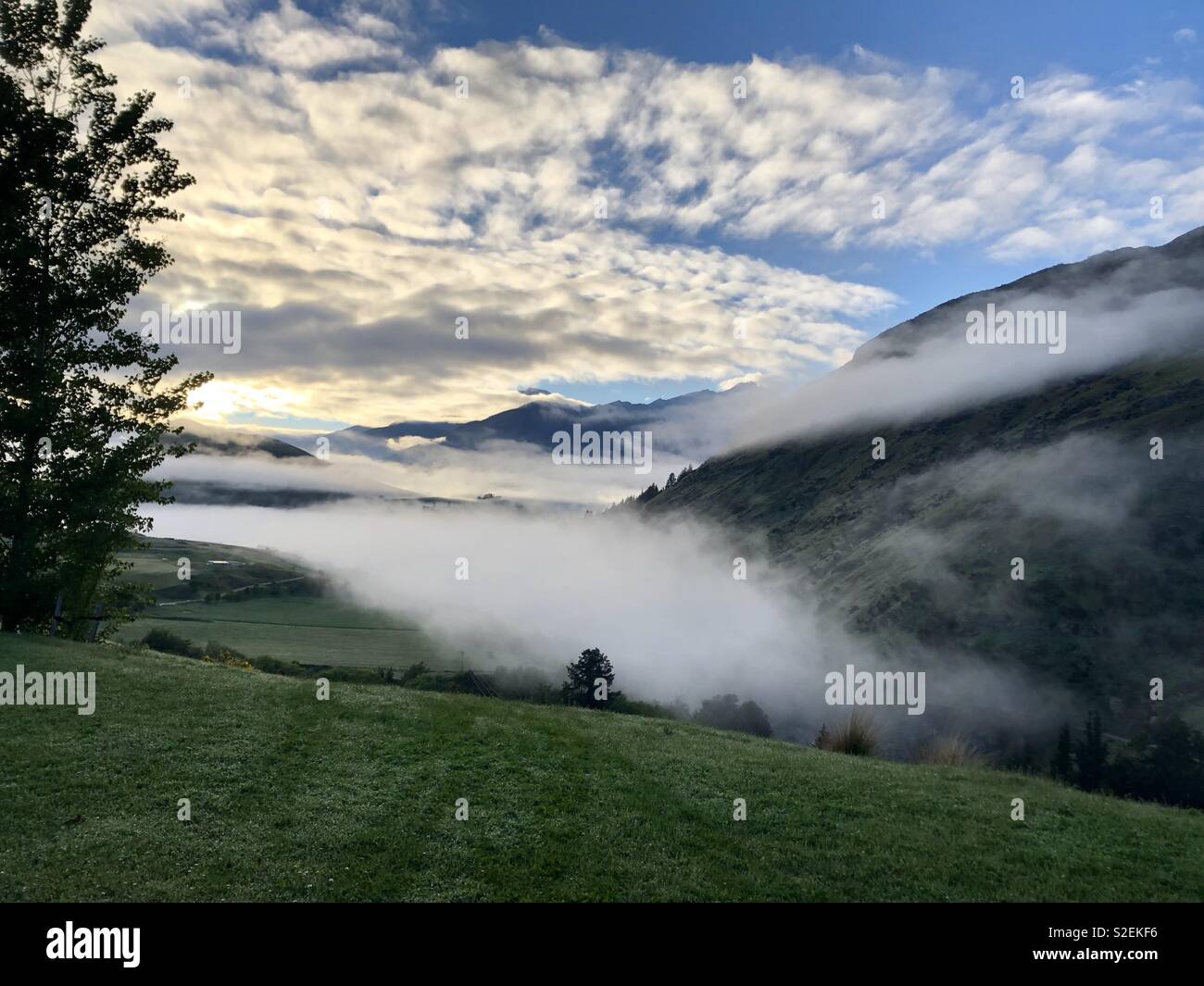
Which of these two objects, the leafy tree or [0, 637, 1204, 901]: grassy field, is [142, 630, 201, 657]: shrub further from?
the leafy tree

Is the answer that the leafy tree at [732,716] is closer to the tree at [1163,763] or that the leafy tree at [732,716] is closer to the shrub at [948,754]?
the tree at [1163,763]

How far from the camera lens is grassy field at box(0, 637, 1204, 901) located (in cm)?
1273

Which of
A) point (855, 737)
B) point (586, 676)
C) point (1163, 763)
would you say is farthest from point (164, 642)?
point (1163, 763)

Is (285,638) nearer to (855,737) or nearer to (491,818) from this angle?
(855,737)

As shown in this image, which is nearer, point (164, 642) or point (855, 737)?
point (855, 737)

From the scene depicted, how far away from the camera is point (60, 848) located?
12.9m

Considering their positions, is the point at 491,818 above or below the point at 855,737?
above

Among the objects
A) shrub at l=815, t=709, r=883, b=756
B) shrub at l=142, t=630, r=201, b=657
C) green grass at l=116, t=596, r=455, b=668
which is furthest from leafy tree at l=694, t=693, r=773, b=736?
shrub at l=815, t=709, r=883, b=756

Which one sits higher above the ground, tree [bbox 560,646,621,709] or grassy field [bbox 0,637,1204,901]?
grassy field [bbox 0,637,1204,901]

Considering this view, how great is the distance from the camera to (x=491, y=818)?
50.7ft

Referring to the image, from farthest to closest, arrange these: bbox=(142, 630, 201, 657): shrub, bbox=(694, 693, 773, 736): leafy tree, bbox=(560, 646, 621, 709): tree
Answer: bbox=(694, 693, 773, 736): leafy tree < bbox=(560, 646, 621, 709): tree < bbox=(142, 630, 201, 657): shrub

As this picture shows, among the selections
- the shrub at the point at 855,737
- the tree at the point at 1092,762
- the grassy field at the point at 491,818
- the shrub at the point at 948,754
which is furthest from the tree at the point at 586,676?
the tree at the point at 1092,762
